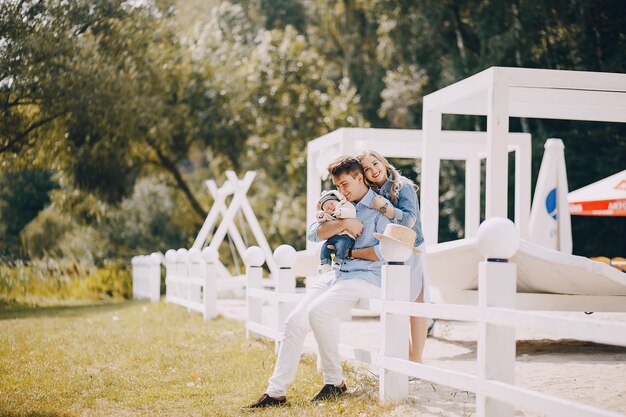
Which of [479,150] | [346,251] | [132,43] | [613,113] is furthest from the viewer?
[132,43]

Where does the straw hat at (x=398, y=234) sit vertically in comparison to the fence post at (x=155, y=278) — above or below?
above

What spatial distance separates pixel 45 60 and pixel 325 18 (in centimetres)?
1585

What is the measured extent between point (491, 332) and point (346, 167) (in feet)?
5.86

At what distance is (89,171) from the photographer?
22.2m

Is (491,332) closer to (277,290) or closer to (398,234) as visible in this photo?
(398,234)

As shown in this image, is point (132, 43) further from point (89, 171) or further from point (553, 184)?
point (553, 184)

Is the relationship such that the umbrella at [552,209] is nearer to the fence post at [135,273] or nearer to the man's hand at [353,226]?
the man's hand at [353,226]

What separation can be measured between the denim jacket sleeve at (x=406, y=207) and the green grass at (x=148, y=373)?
3.79ft

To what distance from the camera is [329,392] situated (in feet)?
18.5

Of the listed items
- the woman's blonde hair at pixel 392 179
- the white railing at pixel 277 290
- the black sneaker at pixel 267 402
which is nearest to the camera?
the black sneaker at pixel 267 402

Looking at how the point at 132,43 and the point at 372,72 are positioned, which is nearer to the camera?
the point at 132,43

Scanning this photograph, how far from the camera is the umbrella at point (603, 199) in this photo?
12.1 meters

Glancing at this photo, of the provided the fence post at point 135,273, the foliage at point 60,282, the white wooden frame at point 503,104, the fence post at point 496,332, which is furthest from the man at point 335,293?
the fence post at point 135,273

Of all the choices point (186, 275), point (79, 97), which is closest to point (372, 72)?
point (79, 97)
